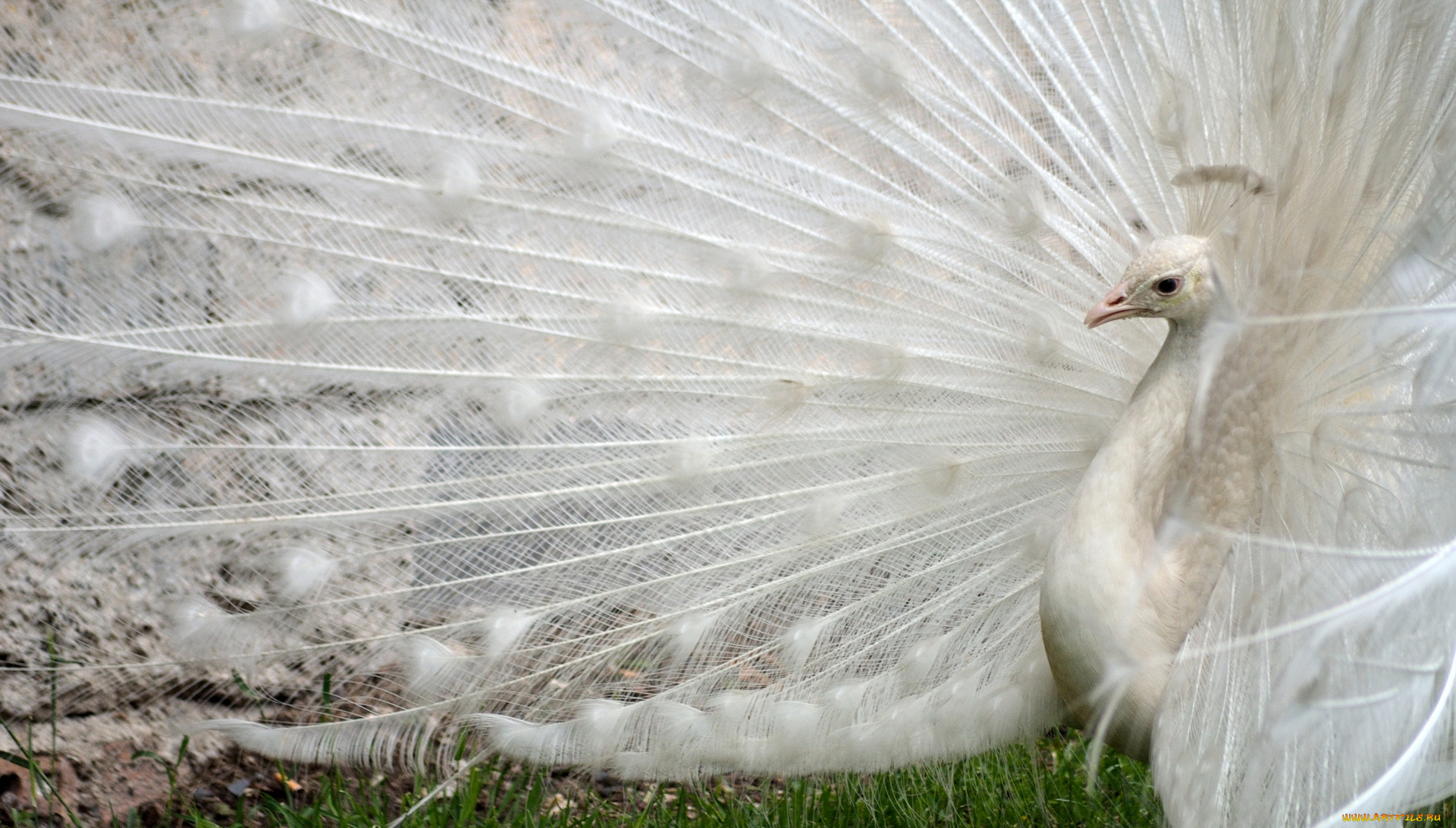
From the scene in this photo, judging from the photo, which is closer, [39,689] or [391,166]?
[391,166]

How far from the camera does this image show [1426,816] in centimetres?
168

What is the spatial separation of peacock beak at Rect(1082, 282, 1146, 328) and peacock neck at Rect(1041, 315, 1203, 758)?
0.37ft

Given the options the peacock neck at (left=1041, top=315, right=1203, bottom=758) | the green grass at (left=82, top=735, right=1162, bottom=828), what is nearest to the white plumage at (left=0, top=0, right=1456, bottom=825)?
the peacock neck at (left=1041, top=315, right=1203, bottom=758)

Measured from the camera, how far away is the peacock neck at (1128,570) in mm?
1870

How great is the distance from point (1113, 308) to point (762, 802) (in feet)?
4.53

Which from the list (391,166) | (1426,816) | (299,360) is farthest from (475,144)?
(1426,816)

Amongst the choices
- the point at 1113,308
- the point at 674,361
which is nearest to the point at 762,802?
the point at 674,361

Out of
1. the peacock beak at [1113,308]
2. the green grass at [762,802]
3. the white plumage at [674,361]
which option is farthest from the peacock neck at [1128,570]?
the green grass at [762,802]

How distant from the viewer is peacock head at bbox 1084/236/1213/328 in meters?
1.87

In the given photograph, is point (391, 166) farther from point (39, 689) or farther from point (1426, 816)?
point (1426, 816)

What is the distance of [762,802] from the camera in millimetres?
2707

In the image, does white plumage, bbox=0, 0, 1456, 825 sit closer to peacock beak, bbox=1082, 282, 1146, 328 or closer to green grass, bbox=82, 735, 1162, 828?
peacock beak, bbox=1082, 282, 1146, 328

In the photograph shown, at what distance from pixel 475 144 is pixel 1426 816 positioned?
1.72 meters

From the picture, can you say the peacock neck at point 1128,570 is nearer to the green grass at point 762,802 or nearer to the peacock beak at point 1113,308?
the peacock beak at point 1113,308
